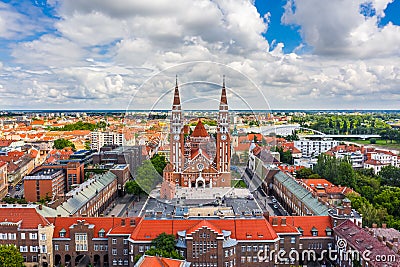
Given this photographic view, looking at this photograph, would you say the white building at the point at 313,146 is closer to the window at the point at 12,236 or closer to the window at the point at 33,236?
the window at the point at 33,236

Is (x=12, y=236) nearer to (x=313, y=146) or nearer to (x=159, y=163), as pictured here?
(x=159, y=163)

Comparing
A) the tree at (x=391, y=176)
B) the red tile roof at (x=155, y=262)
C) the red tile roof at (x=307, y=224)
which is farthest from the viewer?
the tree at (x=391, y=176)

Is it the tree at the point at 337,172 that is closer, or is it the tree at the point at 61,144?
the tree at the point at 337,172

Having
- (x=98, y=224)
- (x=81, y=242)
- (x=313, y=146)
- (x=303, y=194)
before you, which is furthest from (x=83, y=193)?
(x=313, y=146)

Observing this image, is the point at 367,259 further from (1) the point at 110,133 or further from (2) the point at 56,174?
(1) the point at 110,133

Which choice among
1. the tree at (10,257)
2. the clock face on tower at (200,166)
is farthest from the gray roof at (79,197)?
the clock face on tower at (200,166)

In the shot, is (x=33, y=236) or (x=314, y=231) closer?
(x=33, y=236)
